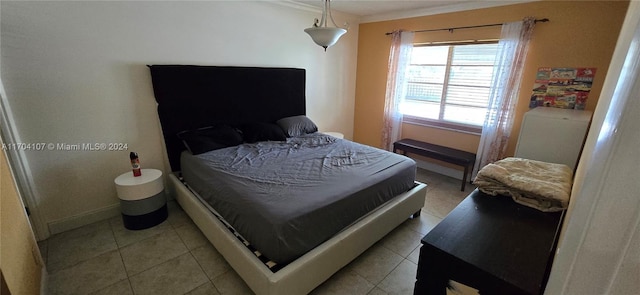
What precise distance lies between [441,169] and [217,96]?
3319 mm

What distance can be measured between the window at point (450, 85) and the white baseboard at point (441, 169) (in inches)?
24.4

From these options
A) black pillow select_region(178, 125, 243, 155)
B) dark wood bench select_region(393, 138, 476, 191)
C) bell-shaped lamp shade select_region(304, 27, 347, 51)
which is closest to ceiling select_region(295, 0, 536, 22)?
bell-shaped lamp shade select_region(304, 27, 347, 51)

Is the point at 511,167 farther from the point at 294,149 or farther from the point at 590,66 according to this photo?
the point at 294,149

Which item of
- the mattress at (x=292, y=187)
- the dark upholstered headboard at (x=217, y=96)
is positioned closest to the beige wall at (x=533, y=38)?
the dark upholstered headboard at (x=217, y=96)

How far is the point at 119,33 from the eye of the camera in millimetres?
2312

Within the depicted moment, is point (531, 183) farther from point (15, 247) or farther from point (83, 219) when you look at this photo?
point (83, 219)

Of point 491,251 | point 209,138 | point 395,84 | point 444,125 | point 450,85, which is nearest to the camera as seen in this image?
point 491,251

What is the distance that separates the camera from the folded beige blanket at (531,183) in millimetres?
1511

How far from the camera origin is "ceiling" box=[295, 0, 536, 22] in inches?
126

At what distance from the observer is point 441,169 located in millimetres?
3910

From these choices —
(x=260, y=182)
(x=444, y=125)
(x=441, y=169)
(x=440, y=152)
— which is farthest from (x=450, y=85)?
(x=260, y=182)

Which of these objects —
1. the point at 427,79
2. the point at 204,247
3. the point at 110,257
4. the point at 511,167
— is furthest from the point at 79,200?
the point at 427,79

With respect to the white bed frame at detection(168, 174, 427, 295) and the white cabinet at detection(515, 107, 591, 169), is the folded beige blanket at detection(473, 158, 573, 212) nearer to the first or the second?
the white cabinet at detection(515, 107, 591, 169)

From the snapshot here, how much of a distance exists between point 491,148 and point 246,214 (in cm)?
314
